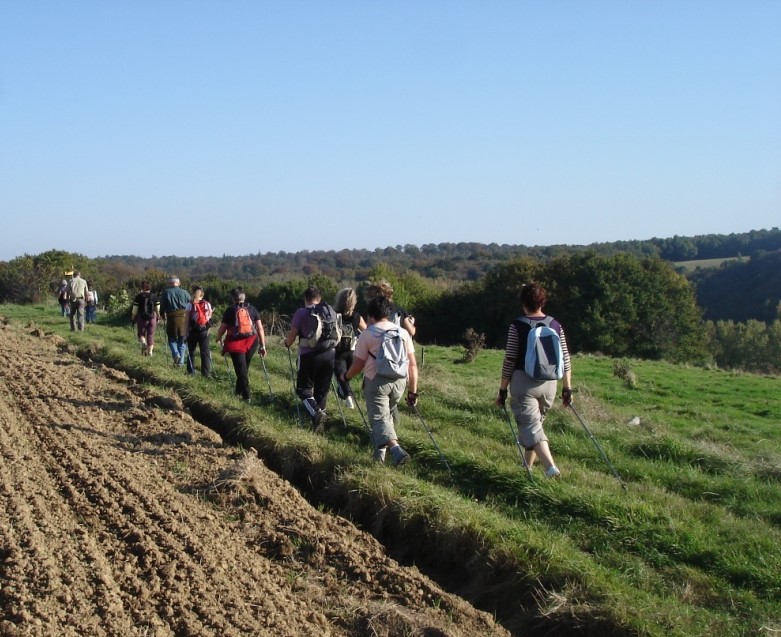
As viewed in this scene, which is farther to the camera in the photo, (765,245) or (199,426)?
(765,245)

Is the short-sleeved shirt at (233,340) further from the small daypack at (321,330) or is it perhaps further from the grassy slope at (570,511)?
the small daypack at (321,330)

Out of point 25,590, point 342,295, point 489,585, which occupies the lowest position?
point 489,585

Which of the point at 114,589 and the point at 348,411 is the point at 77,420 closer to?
the point at 348,411

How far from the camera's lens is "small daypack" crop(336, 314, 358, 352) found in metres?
10.0

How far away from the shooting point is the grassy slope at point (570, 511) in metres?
5.17

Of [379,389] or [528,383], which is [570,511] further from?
[379,389]

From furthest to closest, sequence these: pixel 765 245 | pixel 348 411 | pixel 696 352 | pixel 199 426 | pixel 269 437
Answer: pixel 765 245 < pixel 696 352 < pixel 348 411 < pixel 199 426 < pixel 269 437

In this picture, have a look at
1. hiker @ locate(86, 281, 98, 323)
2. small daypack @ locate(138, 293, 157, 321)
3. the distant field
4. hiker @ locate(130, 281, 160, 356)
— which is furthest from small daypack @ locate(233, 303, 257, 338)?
the distant field

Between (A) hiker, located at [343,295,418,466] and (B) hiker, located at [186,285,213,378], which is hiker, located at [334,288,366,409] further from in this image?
(B) hiker, located at [186,285,213,378]

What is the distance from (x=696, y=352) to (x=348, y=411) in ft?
156

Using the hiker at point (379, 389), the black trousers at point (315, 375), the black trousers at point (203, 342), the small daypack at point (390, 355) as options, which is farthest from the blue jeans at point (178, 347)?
the small daypack at point (390, 355)

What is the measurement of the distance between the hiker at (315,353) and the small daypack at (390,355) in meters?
1.67

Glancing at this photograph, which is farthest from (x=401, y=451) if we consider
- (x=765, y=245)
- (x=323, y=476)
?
(x=765, y=245)

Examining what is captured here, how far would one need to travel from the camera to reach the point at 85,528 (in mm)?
6168
